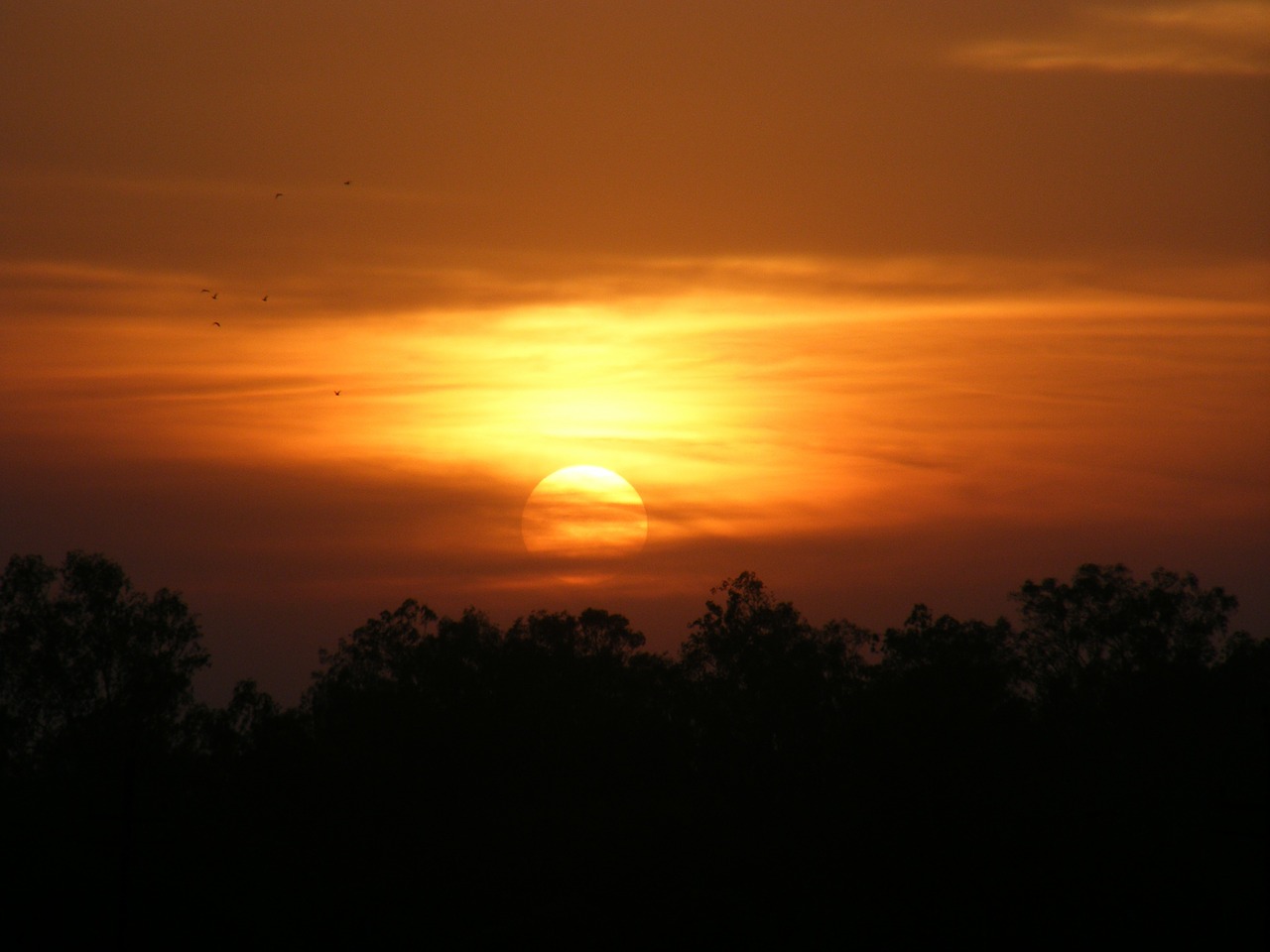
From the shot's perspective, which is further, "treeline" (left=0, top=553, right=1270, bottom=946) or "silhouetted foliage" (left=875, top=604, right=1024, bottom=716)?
"silhouetted foliage" (left=875, top=604, right=1024, bottom=716)

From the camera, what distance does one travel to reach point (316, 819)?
206 feet

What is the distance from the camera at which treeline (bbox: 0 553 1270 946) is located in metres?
47.6

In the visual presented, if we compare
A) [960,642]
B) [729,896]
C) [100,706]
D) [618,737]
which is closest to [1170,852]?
[729,896]

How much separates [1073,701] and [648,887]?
30480 mm

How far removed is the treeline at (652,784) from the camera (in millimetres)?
47562

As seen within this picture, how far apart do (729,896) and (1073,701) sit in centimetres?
3112

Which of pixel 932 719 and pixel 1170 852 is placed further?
pixel 932 719

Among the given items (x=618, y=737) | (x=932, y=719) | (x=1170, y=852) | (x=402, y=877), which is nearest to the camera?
(x=1170, y=852)

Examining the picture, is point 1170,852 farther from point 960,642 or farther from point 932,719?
point 960,642

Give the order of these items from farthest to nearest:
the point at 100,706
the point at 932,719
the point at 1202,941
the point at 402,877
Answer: the point at 100,706, the point at 932,719, the point at 402,877, the point at 1202,941

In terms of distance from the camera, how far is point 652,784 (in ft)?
224

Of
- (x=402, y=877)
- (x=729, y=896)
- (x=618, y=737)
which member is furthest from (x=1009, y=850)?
(x=618, y=737)

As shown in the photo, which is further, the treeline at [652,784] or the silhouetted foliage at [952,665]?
the silhouetted foliage at [952,665]

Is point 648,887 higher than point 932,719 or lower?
lower
